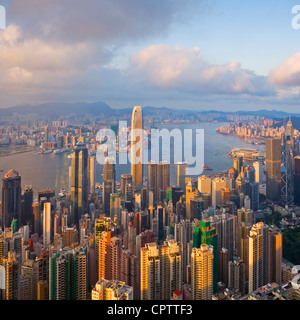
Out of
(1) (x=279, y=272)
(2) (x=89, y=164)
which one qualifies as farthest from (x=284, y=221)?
(2) (x=89, y=164)

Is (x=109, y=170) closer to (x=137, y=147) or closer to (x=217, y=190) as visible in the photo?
(x=137, y=147)

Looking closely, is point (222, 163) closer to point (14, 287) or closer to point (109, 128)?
point (109, 128)

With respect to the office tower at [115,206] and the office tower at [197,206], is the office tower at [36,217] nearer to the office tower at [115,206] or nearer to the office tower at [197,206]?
the office tower at [115,206]

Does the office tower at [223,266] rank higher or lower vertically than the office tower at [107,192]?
lower

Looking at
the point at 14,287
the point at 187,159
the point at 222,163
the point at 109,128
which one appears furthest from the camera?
the point at 222,163

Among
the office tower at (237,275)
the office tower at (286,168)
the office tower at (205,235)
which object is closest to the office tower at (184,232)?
the office tower at (205,235)

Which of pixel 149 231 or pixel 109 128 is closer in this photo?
pixel 149 231

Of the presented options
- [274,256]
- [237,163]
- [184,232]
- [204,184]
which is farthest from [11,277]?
[237,163]
